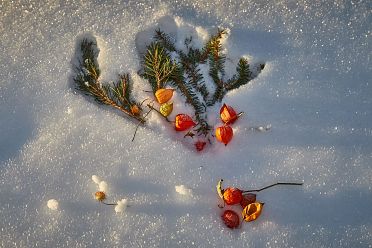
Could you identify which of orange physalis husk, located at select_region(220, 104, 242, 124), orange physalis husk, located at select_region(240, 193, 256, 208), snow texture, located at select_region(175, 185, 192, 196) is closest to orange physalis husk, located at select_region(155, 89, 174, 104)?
orange physalis husk, located at select_region(220, 104, 242, 124)

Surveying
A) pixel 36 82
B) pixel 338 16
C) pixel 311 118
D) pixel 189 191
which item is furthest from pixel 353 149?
pixel 36 82

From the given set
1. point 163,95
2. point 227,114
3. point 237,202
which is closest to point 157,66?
point 163,95

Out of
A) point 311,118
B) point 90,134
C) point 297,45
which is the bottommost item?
point 90,134

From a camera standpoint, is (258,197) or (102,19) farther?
(102,19)

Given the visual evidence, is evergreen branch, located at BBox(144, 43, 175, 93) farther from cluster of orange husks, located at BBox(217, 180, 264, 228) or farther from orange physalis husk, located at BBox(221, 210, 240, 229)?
orange physalis husk, located at BBox(221, 210, 240, 229)

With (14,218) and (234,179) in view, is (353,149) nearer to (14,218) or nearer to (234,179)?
(234,179)

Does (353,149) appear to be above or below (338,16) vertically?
below
